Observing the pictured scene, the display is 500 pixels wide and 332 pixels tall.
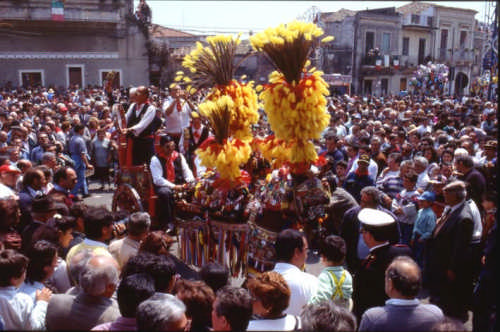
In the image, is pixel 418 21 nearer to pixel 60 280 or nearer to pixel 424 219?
pixel 424 219

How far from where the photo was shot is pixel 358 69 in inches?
1073

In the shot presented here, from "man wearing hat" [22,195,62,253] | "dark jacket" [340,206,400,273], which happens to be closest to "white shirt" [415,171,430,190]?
"dark jacket" [340,206,400,273]

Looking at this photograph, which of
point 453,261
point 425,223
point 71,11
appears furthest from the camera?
point 71,11

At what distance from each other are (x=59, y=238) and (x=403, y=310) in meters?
2.83

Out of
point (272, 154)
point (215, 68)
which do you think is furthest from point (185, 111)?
point (272, 154)

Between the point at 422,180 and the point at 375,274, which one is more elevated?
the point at 422,180

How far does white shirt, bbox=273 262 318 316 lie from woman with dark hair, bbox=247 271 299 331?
0.45 metres

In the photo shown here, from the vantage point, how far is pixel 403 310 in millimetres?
2803

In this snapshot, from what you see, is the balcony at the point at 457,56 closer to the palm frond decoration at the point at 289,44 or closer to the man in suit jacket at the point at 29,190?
the palm frond decoration at the point at 289,44

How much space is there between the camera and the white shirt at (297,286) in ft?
10.7

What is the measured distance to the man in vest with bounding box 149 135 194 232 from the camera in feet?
19.6

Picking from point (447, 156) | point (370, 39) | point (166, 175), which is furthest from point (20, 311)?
point (370, 39)

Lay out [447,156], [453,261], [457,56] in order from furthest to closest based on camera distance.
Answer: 1. [457,56]
2. [447,156]
3. [453,261]

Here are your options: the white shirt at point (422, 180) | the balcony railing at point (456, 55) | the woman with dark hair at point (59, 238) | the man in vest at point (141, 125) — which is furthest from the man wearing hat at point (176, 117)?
the balcony railing at point (456, 55)
